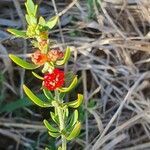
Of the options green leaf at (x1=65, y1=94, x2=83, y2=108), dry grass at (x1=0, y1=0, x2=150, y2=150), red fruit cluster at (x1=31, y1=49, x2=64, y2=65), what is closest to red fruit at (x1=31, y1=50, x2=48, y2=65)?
red fruit cluster at (x1=31, y1=49, x2=64, y2=65)

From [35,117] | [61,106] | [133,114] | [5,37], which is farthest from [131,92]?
[61,106]

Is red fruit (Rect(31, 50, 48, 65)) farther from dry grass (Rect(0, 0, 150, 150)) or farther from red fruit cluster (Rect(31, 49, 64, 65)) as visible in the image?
dry grass (Rect(0, 0, 150, 150))

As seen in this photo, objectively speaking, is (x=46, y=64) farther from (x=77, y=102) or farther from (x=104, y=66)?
(x=104, y=66)

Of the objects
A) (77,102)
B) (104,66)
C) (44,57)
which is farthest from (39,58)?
(104,66)

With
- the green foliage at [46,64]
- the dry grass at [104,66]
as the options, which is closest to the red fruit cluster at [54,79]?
the green foliage at [46,64]

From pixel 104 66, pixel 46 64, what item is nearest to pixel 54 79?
pixel 46 64

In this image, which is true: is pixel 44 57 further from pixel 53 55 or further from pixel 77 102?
pixel 77 102

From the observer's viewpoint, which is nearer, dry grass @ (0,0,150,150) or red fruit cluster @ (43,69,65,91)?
red fruit cluster @ (43,69,65,91)

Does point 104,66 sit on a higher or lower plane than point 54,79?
higher

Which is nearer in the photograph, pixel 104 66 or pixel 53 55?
pixel 53 55

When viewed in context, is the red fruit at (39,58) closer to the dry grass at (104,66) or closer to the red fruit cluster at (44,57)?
the red fruit cluster at (44,57)
